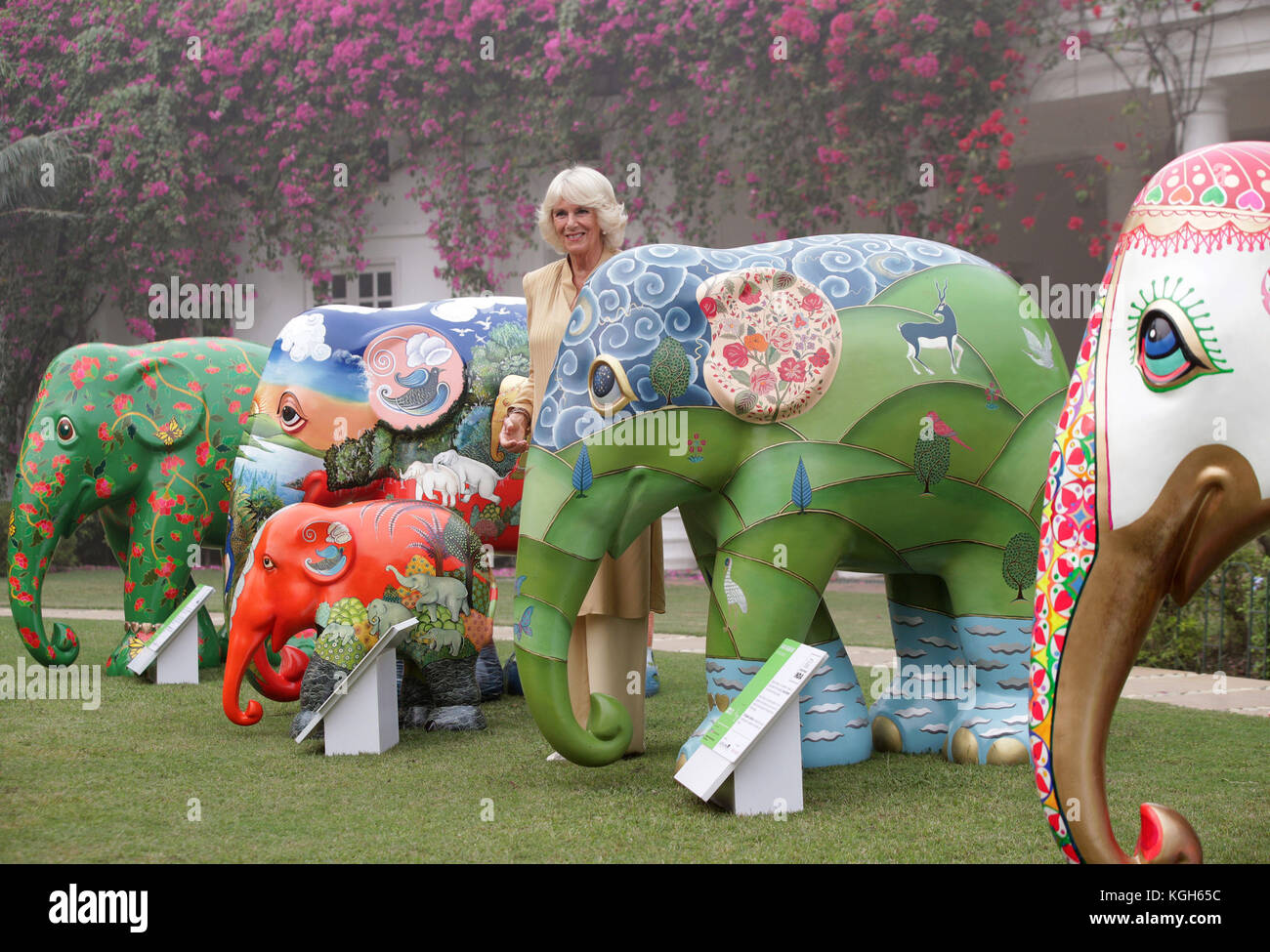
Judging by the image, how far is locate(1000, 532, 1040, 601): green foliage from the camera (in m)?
4.52

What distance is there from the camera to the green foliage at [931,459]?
14.4 ft

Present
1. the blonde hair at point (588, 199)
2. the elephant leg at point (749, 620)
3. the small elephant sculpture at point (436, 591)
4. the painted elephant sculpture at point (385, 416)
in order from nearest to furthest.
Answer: the elephant leg at point (749, 620), the blonde hair at point (588, 199), the small elephant sculpture at point (436, 591), the painted elephant sculpture at point (385, 416)

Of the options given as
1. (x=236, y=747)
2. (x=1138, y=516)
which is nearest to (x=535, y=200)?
(x=236, y=747)

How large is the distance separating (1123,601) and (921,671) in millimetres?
2771

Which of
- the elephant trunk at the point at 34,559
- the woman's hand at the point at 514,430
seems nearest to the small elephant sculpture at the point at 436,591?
the woman's hand at the point at 514,430

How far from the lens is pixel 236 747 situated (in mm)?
5352

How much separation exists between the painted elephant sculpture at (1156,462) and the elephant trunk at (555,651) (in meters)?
1.98

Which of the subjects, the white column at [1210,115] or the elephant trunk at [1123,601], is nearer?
the elephant trunk at [1123,601]

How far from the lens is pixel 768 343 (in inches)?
170

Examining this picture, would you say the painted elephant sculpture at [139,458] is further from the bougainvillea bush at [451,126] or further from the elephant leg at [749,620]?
the bougainvillea bush at [451,126]

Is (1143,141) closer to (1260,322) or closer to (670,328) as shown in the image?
(670,328)

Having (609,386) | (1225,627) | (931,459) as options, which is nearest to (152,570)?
(609,386)

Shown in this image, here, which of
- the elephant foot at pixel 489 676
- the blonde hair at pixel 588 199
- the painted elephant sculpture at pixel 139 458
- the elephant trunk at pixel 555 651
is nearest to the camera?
the elephant trunk at pixel 555 651

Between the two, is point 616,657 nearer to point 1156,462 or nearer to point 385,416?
point 385,416
